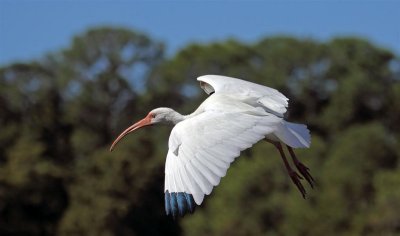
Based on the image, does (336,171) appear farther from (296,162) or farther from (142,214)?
(296,162)

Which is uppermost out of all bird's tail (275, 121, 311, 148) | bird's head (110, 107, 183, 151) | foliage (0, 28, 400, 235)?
bird's tail (275, 121, 311, 148)

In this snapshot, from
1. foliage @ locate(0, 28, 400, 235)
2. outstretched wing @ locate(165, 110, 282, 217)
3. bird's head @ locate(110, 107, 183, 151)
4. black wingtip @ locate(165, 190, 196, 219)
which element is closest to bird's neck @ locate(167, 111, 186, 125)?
bird's head @ locate(110, 107, 183, 151)

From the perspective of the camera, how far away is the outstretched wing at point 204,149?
13766mm

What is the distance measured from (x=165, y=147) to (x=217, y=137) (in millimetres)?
35733

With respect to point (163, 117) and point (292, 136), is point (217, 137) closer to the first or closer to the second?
point (292, 136)

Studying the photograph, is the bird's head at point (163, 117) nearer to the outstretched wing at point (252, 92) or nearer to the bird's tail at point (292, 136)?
the outstretched wing at point (252, 92)

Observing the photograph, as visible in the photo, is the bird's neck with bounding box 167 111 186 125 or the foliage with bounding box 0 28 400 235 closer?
the bird's neck with bounding box 167 111 186 125

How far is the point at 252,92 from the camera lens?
635 inches

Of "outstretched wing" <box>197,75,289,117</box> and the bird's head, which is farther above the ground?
"outstretched wing" <box>197,75,289,117</box>

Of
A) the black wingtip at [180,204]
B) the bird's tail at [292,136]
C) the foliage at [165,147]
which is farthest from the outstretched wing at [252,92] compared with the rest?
the foliage at [165,147]

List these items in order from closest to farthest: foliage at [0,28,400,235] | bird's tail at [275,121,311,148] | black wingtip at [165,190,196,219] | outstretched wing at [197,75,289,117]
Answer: black wingtip at [165,190,196,219] < bird's tail at [275,121,311,148] < outstretched wing at [197,75,289,117] < foliage at [0,28,400,235]

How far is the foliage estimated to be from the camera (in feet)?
149

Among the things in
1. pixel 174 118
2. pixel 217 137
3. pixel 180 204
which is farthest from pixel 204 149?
pixel 174 118

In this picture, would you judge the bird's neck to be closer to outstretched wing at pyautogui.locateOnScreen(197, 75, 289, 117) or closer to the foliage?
outstretched wing at pyautogui.locateOnScreen(197, 75, 289, 117)
